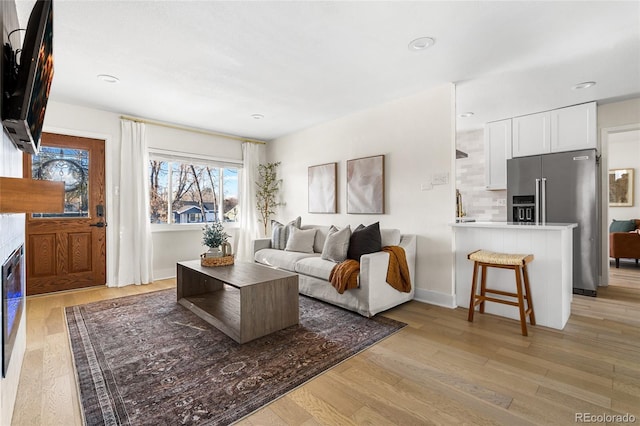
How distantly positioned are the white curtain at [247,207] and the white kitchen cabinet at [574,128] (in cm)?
474

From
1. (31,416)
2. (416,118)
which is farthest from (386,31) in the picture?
(31,416)

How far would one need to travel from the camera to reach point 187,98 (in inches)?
146

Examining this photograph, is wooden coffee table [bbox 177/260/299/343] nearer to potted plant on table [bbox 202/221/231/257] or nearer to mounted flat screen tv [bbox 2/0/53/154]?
potted plant on table [bbox 202/221/231/257]

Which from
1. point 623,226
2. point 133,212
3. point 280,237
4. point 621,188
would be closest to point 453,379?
point 280,237

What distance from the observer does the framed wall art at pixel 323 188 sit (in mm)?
4613

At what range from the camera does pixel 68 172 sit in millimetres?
3961

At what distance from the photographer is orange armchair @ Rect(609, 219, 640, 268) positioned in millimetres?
5254

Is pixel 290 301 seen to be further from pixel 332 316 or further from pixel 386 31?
pixel 386 31

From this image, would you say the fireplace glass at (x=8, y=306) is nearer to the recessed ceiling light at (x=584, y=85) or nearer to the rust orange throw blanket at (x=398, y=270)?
the rust orange throw blanket at (x=398, y=270)

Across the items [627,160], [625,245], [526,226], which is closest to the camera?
[526,226]

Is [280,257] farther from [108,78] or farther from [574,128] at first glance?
[574,128]

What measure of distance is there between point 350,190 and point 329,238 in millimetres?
993

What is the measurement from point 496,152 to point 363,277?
3.29 meters

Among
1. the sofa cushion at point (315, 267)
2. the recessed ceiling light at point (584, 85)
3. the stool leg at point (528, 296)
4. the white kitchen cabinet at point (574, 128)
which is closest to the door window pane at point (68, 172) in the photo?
the sofa cushion at point (315, 267)
